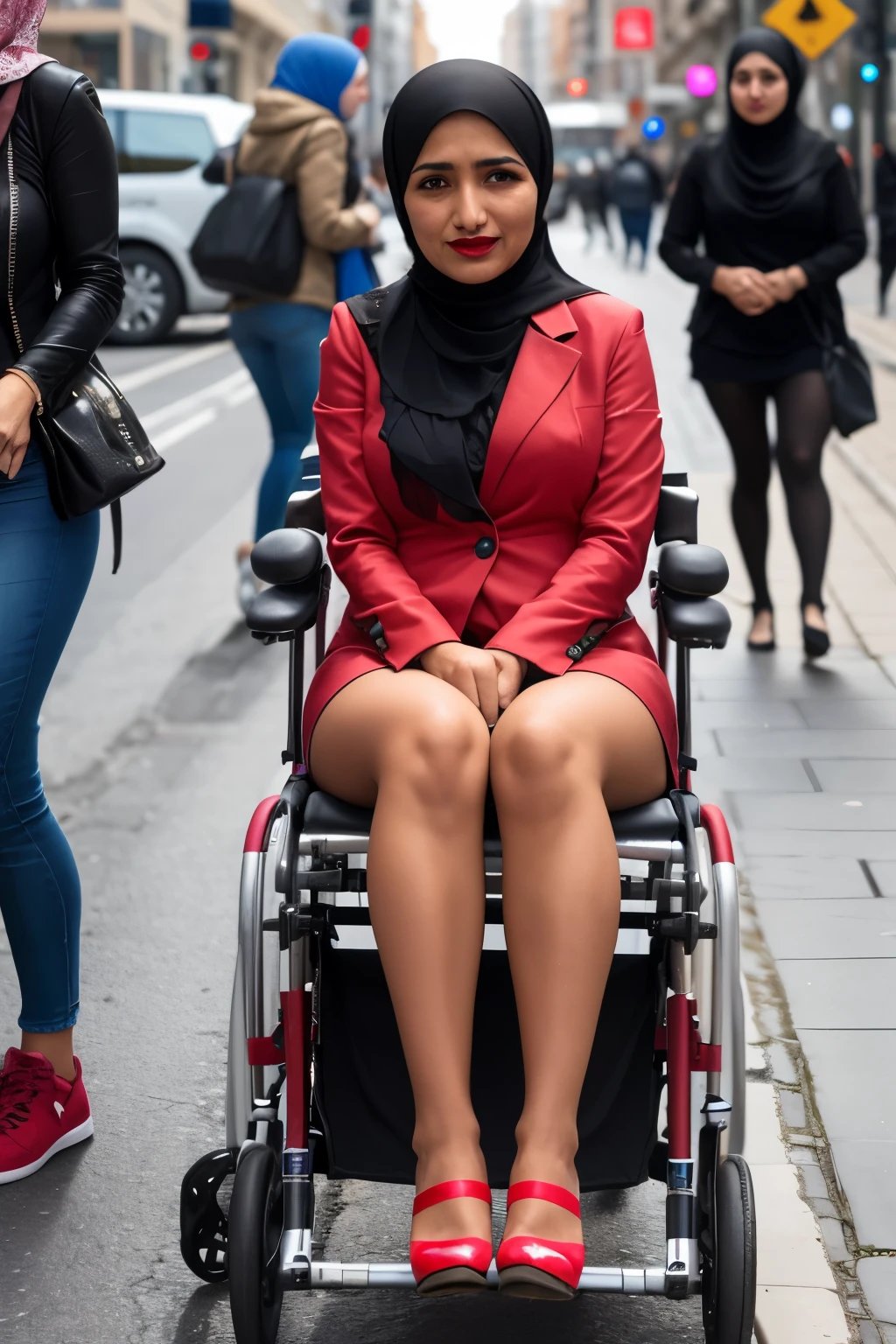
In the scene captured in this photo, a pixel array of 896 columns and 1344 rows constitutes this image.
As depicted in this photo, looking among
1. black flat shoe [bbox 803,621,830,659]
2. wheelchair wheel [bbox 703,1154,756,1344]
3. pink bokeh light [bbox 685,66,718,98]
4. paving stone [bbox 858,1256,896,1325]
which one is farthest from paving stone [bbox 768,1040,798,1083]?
pink bokeh light [bbox 685,66,718,98]

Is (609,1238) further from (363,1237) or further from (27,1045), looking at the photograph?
(27,1045)

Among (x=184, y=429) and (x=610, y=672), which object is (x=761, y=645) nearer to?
(x=610, y=672)

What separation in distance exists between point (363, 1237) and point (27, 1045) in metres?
0.69

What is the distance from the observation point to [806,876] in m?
4.41

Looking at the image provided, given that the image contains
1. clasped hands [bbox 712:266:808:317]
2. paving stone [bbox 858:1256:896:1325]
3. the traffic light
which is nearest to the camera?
paving stone [bbox 858:1256:896:1325]

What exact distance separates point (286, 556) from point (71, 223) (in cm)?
67

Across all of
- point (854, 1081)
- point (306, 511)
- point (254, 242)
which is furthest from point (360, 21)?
point (854, 1081)

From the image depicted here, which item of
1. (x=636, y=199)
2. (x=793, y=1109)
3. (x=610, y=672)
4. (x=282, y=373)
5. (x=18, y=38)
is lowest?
(x=636, y=199)

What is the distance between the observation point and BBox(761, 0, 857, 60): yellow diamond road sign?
13.1 metres

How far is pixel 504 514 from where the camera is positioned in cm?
300

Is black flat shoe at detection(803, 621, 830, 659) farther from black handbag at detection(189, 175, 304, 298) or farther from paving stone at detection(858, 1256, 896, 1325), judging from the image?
paving stone at detection(858, 1256, 896, 1325)

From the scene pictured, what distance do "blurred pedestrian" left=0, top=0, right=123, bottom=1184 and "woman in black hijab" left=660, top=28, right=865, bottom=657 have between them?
134 inches

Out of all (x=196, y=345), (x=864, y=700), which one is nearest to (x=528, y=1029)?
(x=864, y=700)

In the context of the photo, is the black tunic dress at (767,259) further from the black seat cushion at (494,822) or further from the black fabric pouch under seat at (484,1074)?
the black fabric pouch under seat at (484,1074)
